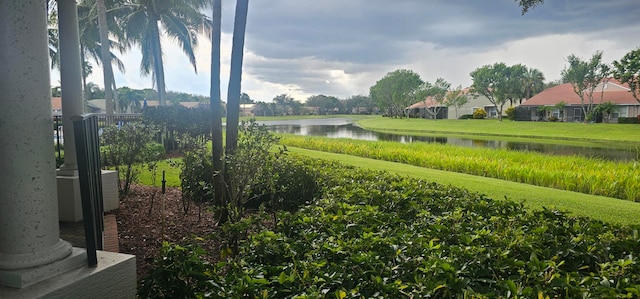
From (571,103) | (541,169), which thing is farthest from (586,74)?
(541,169)

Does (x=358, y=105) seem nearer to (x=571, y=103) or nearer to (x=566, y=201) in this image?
(x=571, y=103)

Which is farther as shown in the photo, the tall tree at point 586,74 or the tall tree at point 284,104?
the tall tree at point 284,104

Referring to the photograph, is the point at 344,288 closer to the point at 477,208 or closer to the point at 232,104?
the point at 477,208

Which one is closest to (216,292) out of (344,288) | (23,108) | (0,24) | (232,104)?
(344,288)

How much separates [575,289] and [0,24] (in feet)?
11.1

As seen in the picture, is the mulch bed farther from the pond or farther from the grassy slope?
the pond

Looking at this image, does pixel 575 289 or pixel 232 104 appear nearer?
pixel 575 289

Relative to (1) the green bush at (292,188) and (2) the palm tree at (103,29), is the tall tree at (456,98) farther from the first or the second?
(1) the green bush at (292,188)

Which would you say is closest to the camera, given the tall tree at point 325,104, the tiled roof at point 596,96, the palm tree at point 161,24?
the palm tree at point 161,24

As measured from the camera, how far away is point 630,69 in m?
35.2

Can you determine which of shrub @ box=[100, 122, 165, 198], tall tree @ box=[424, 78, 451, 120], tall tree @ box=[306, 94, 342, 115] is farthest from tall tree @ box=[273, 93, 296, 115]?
shrub @ box=[100, 122, 165, 198]

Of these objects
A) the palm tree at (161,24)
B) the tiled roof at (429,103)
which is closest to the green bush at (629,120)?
the tiled roof at (429,103)

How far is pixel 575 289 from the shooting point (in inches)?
90.0

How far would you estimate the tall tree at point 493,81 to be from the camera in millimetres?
53156
